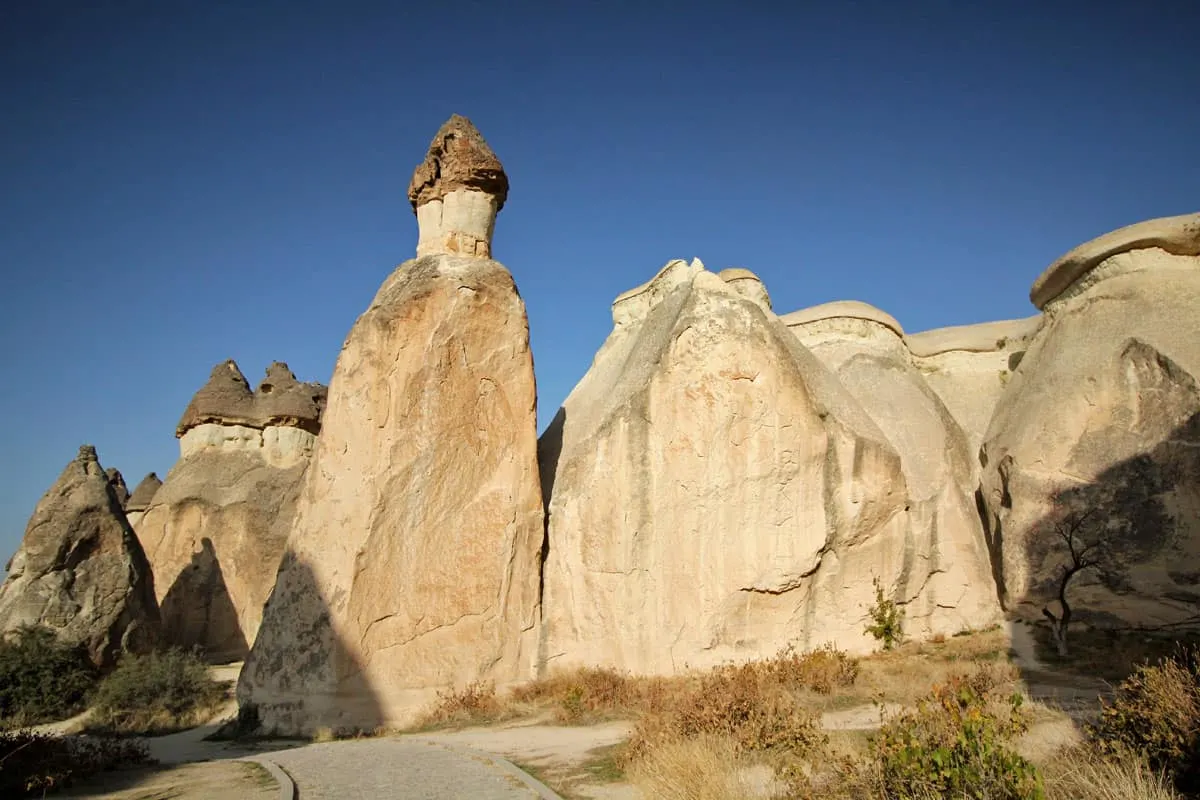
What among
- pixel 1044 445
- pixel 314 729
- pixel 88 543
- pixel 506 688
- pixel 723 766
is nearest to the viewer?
pixel 723 766

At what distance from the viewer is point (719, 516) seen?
9.86 m

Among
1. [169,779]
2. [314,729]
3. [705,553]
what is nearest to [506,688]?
[314,729]

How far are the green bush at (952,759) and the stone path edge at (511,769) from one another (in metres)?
1.98

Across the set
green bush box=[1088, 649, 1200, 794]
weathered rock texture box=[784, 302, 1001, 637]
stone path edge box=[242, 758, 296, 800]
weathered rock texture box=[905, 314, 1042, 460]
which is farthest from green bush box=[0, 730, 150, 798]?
weathered rock texture box=[905, 314, 1042, 460]

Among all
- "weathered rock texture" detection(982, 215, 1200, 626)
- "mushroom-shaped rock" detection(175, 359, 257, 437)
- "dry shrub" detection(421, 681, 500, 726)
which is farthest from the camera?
"mushroom-shaped rock" detection(175, 359, 257, 437)

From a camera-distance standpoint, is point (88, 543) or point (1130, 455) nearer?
point (1130, 455)

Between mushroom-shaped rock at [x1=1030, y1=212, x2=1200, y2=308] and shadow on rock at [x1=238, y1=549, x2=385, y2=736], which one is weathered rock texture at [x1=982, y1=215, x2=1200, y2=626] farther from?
shadow on rock at [x1=238, y1=549, x2=385, y2=736]

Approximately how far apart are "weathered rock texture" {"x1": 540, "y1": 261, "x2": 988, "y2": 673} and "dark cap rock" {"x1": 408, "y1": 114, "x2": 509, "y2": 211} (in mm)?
3391

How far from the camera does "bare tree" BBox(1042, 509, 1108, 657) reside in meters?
9.70

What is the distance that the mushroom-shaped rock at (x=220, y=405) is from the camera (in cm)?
2058

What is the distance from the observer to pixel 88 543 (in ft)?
43.5

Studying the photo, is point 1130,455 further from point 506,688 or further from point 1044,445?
point 506,688

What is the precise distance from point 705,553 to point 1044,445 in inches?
207

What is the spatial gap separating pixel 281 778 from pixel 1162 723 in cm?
532
